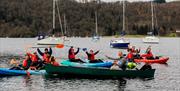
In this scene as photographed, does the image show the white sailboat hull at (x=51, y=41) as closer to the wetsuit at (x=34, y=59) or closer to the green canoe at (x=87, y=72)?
the wetsuit at (x=34, y=59)

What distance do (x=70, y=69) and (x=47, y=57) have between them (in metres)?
2.89

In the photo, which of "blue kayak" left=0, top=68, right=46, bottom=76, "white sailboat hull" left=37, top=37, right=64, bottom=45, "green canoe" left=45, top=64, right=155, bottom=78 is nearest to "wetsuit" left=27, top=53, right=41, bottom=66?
"blue kayak" left=0, top=68, right=46, bottom=76

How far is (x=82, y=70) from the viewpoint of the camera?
39500 millimetres

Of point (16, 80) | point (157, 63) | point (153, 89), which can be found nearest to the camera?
point (153, 89)

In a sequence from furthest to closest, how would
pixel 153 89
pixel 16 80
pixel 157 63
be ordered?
pixel 157 63
pixel 16 80
pixel 153 89

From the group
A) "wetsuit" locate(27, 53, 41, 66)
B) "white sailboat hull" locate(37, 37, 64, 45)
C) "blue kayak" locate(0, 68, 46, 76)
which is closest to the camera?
"blue kayak" locate(0, 68, 46, 76)

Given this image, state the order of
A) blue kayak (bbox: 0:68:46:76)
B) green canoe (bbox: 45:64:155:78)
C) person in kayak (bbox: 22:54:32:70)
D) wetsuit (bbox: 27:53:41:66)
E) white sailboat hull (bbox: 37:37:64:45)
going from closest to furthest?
green canoe (bbox: 45:64:155:78) < blue kayak (bbox: 0:68:46:76) < person in kayak (bbox: 22:54:32:70) < wetsuit (bbox: 27:53:41:66) < white sailboat hull (bbox: 37:37:64:45)

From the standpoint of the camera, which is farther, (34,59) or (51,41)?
(51,41)

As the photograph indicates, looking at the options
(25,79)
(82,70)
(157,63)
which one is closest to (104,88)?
(82,70)

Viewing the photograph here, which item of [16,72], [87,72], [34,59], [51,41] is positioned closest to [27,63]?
[34,59]

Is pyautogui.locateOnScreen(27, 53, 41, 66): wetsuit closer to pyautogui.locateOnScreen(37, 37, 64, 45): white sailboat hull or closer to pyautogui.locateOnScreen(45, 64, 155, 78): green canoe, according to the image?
pyautogui.locateOnScreen(45, 64, 155, 78): green canoe

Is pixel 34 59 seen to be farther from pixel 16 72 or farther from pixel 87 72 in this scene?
pixel 87 72

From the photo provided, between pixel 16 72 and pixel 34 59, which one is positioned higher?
pixel 34 59

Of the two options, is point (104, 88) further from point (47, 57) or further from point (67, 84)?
point (47, 57)
